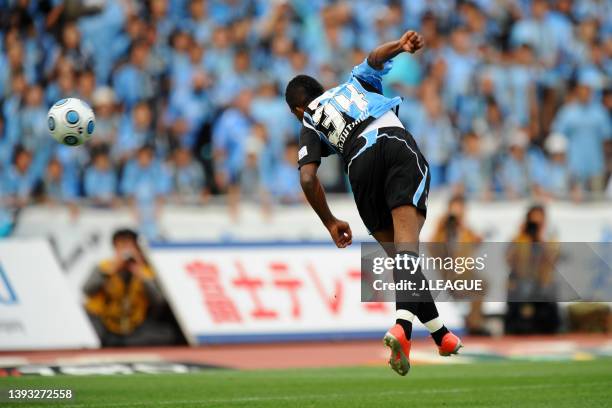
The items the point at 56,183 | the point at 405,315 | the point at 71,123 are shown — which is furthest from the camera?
the point at 56,183

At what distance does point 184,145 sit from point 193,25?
2.76m

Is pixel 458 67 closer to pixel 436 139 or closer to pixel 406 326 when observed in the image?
pixel 436 139

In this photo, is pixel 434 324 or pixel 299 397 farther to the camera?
pixel 299 397

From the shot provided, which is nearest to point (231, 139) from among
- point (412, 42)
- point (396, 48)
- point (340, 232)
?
point (340, 232)

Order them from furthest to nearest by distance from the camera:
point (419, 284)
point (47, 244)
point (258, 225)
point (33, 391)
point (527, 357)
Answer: point (258, 225)
point (47, 244)
point (527, 357)
point (33, 391)
point (419, 284)

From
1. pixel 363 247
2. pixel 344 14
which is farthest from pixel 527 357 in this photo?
pixel 344 14

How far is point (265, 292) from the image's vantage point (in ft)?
54.4

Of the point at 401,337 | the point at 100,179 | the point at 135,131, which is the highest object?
the point at 135,131

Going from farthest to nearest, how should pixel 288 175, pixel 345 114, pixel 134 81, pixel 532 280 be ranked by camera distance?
1. pixel 134 81
2. pixel 288 175
3. pixel 532 280
4. pixel 345 114

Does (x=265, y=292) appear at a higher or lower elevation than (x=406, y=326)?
lower

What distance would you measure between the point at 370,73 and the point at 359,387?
3593 millimetres

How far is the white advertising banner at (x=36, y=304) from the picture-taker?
1550cm

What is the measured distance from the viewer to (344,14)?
66.3ft

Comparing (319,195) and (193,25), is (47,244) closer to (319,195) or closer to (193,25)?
(193,25)
